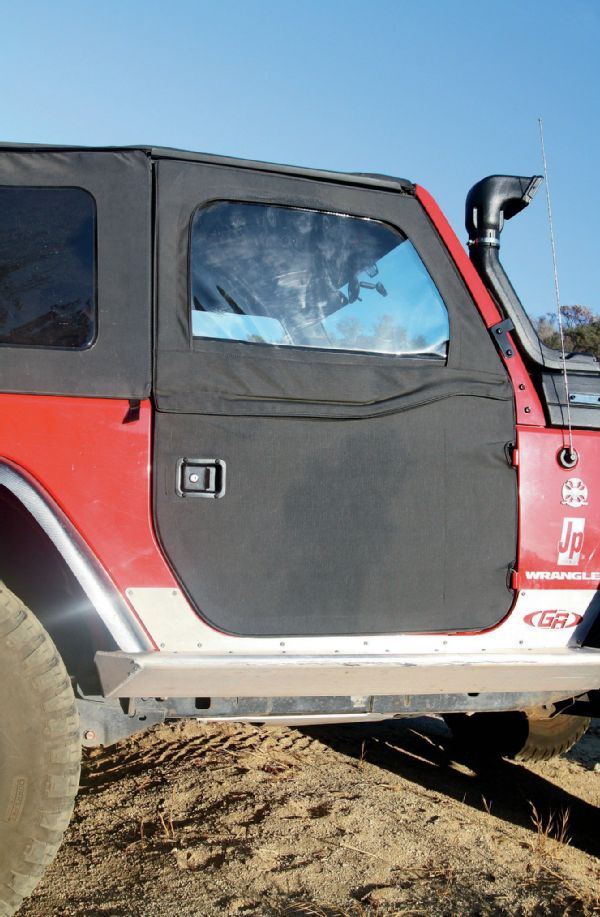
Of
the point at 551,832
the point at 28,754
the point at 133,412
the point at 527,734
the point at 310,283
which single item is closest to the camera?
the point at 28,754

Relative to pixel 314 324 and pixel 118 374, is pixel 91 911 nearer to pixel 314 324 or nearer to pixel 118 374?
pixel 118 374

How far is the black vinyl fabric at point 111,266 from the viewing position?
243cm


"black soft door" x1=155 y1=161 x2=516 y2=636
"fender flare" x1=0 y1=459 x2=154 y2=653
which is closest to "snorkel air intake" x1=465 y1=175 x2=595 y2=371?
"black soft door" x1=155 y1=161 x2=516 y2=636

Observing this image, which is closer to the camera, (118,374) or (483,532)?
(118,374)

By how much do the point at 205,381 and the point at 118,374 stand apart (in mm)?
241

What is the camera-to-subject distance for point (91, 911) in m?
2.49

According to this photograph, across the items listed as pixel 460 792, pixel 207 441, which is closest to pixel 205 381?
pixel 207 441

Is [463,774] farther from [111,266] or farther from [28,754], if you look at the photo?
[111,266]

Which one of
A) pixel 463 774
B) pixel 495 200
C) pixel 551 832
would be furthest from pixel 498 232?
pixel 463 774

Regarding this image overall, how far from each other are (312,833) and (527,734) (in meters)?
1.25

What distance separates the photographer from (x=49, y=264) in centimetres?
249

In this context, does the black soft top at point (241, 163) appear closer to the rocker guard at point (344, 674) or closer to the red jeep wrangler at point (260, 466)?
the red jeep wrangler at point (260, 466)

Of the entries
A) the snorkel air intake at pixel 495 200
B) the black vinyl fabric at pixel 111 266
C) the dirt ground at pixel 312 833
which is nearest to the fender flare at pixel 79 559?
the black vinyl fabric at pixel 111 266

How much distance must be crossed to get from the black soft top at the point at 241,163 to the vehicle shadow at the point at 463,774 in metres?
2.49
